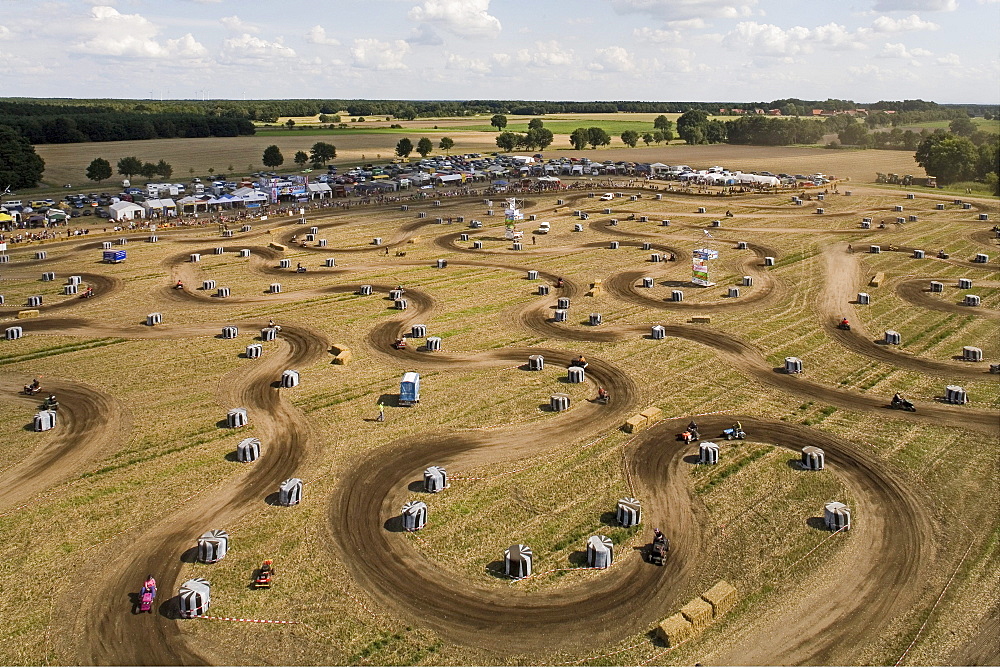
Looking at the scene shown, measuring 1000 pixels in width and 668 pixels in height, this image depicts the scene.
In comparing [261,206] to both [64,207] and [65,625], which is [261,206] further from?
[65,625]

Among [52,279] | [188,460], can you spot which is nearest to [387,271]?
[52,279]

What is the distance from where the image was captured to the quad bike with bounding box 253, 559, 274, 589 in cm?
3091

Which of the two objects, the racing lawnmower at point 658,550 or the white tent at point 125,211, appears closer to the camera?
the racing lawnmower at point 658,550

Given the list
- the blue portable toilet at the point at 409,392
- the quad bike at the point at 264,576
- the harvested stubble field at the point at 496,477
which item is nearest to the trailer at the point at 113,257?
the harvested stubble field at the point at 496,477

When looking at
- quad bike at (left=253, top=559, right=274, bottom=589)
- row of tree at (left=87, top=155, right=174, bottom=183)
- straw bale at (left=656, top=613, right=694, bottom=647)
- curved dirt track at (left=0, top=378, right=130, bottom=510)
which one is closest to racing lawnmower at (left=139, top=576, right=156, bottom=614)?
quad bike at (left=253, top=559, right=274, bottom=589)

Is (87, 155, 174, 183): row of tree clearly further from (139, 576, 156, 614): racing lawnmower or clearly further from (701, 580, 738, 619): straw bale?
(701, 580, 738, 619): straw bale

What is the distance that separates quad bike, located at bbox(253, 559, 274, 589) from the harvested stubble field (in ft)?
2.05

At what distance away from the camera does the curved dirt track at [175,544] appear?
27594mm

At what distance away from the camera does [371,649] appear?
27453mm

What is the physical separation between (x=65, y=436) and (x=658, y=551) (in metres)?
41.3

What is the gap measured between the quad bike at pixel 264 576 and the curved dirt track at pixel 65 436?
59.0 ft

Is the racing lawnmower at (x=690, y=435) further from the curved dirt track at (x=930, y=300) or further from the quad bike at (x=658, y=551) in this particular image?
the curved dirt track at (x=930, y=300)

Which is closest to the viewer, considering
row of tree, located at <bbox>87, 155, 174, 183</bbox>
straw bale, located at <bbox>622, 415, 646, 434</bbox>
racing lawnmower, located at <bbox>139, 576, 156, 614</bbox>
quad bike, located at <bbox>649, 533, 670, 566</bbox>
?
racing lawnmower, located at <bbox>139, 576, 156, 614</bbox>

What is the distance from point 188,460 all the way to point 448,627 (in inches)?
926
